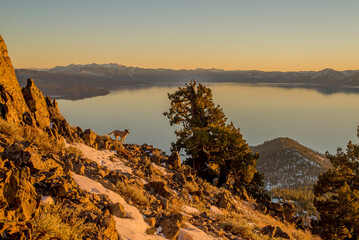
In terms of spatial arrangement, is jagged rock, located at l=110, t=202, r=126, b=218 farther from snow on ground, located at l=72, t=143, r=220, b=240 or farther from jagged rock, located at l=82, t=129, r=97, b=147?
jagged rock, located at l=82, t=129, r=97, b=147

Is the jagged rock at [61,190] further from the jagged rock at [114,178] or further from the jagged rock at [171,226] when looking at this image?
the jagged rock at [114,178]

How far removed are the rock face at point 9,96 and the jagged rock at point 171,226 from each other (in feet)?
25.0

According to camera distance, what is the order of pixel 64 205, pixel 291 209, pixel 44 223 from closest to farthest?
pixel 44 223
pixel 64 205
pixel 291 209

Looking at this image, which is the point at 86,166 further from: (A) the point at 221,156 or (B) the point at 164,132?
(B) the point at 164,132

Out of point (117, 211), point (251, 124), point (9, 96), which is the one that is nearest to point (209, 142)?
point (9, 96)

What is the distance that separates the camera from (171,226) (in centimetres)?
670

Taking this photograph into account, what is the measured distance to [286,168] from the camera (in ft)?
475

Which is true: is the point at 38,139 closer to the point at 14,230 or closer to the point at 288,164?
the point at 14,230

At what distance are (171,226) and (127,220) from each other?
1228 millimetres

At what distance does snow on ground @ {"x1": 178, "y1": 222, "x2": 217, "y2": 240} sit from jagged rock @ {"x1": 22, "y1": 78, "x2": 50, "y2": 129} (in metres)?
8.49

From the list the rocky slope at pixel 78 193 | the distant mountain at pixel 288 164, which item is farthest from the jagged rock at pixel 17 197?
the distant mountain at pixel 288 164

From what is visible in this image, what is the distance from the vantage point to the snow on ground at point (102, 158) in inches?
488

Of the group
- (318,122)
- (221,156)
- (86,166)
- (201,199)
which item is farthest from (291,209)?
(318,122)

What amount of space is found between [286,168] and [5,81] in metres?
155
